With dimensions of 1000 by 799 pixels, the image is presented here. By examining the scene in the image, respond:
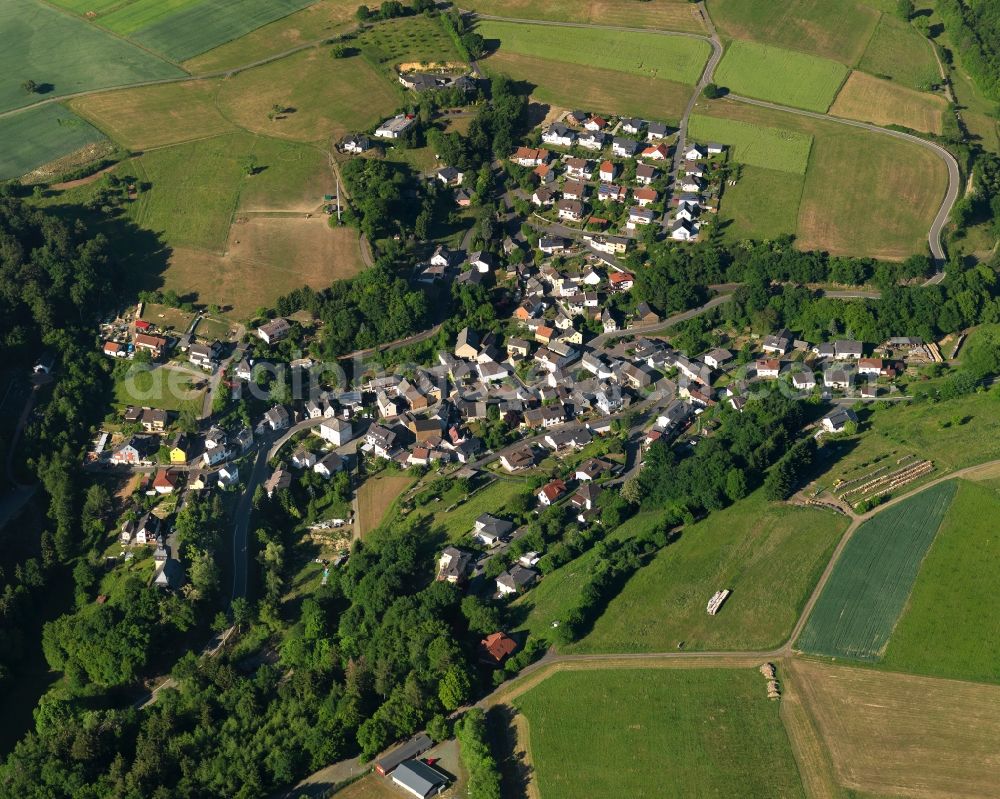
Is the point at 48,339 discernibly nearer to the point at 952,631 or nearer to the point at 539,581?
the point at 539,581

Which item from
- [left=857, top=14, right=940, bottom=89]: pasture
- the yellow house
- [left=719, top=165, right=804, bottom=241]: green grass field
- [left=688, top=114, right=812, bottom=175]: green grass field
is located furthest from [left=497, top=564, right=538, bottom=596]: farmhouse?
[left=857, top=14, right=940, bottom=89]: pasture

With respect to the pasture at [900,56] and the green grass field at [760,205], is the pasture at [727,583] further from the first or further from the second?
→ the pasture at [900,56]

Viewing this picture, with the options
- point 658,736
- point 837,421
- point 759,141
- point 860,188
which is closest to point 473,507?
point 658,736

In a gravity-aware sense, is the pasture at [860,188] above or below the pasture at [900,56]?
below

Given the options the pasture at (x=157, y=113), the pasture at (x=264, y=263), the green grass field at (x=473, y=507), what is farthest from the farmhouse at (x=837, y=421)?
the pasture at (x=157, y=113)

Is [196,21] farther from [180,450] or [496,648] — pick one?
[496,648]

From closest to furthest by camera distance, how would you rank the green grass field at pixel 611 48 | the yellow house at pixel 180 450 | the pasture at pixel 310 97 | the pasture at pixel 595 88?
the yellow house at pixel 180 450
the pasture at pixel 310 97
the pasture at pixel 595 88
the green grass field at pixel 611 48

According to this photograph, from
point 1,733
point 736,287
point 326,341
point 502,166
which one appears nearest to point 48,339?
point 326,341

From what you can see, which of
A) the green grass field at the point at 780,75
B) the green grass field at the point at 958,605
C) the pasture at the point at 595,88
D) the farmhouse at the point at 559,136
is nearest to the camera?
the green grass field at the point at 958,605
